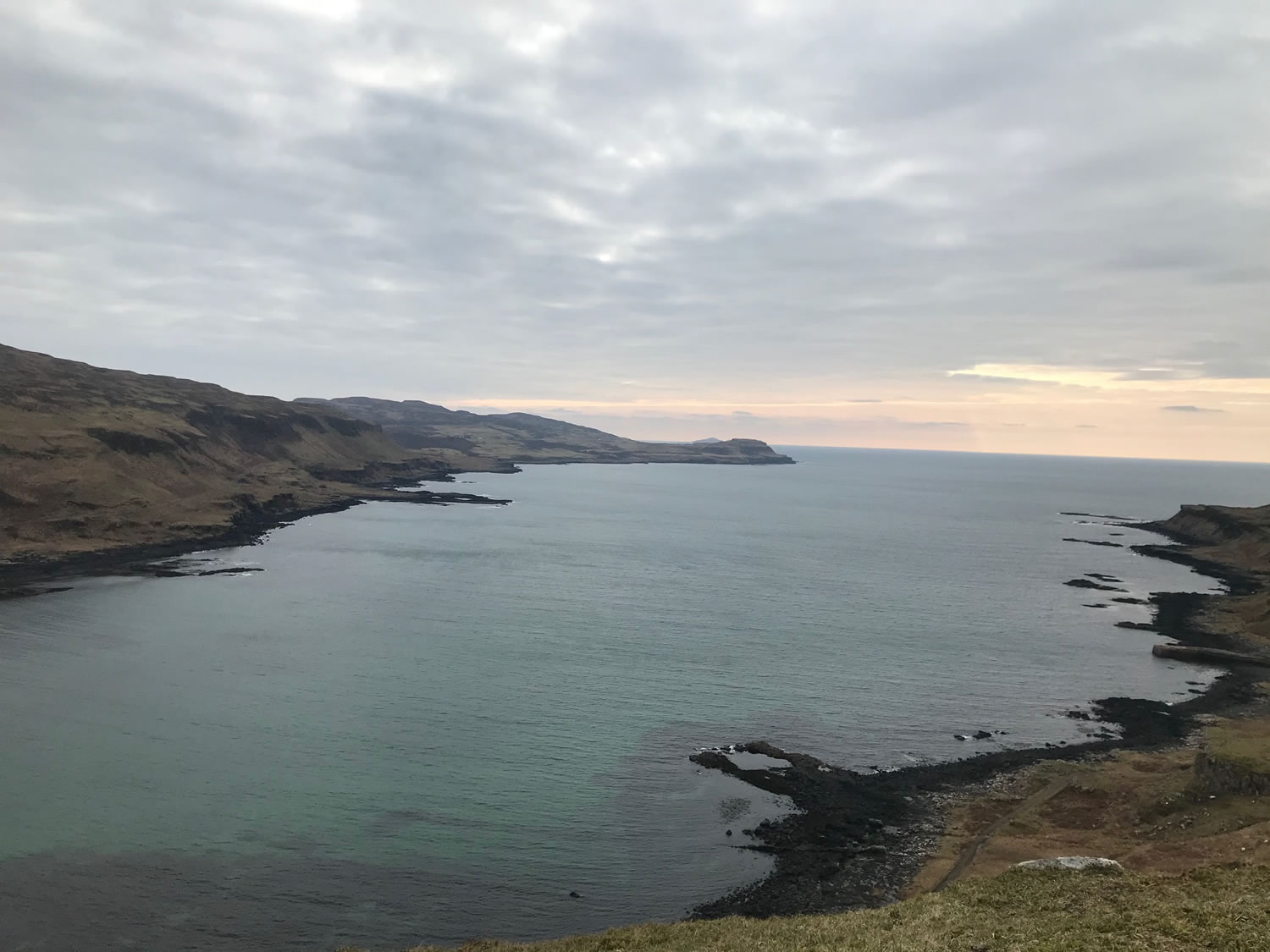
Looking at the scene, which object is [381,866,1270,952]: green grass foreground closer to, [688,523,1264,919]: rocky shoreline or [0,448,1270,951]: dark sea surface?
[688,523,1264,919]: rocky shoreline

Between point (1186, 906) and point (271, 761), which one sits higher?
point (1186, 906)

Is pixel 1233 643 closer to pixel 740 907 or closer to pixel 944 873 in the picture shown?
pixel 944 873

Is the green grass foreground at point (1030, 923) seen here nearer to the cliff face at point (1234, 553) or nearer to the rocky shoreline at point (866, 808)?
the rocky shoreline at point (866, 808)

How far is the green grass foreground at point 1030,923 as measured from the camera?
21172 mm

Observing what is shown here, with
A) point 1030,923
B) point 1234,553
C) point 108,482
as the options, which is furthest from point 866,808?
point 1234,553

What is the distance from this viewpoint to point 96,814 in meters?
40.6

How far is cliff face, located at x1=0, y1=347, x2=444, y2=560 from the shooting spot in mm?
115312

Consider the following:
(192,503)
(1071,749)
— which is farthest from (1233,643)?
(192,503)

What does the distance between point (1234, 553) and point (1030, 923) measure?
508 ft

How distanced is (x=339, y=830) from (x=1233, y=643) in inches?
3699

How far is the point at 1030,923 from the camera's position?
23.6 meters

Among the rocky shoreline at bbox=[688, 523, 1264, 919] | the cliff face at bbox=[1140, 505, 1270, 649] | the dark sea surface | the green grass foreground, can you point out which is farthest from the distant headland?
the cliff face at bbox=[1140, 505, 1270, 649]

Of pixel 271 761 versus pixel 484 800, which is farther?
pixel 271 761

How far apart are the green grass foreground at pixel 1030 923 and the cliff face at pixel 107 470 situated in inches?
4622
